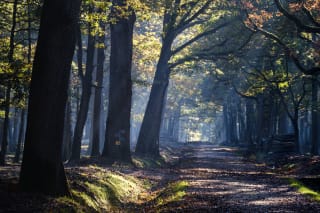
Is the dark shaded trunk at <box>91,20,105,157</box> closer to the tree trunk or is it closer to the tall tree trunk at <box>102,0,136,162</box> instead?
the tall tree trunk at <box>102,0,136,162</box>

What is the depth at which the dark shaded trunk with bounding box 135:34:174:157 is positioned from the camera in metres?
36.8

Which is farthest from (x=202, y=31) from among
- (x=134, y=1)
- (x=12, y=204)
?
(x=12, y=204)

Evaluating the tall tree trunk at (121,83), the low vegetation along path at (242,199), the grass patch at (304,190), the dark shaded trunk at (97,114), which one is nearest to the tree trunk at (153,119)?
the dark shaded trunk at (97,114)

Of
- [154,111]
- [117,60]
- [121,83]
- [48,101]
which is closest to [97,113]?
[121,83]

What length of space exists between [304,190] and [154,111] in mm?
20689

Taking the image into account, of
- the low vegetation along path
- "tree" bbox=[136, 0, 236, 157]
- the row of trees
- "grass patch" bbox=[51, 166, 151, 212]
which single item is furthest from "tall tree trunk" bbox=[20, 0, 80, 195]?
"tree" bbox=[136, 0, 236, 157]

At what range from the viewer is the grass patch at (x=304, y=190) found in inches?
622

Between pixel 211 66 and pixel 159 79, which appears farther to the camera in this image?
pixel 211 66

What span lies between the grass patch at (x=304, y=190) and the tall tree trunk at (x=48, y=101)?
24.9 feet

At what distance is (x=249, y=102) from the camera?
59.9m

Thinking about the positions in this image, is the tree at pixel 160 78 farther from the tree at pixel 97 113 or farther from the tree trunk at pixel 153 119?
the tree at pixel 97 113

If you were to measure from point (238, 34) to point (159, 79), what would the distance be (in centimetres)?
651

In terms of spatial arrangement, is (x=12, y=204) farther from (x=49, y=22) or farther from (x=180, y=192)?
(x=180, y=192)

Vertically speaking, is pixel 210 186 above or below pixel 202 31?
below
